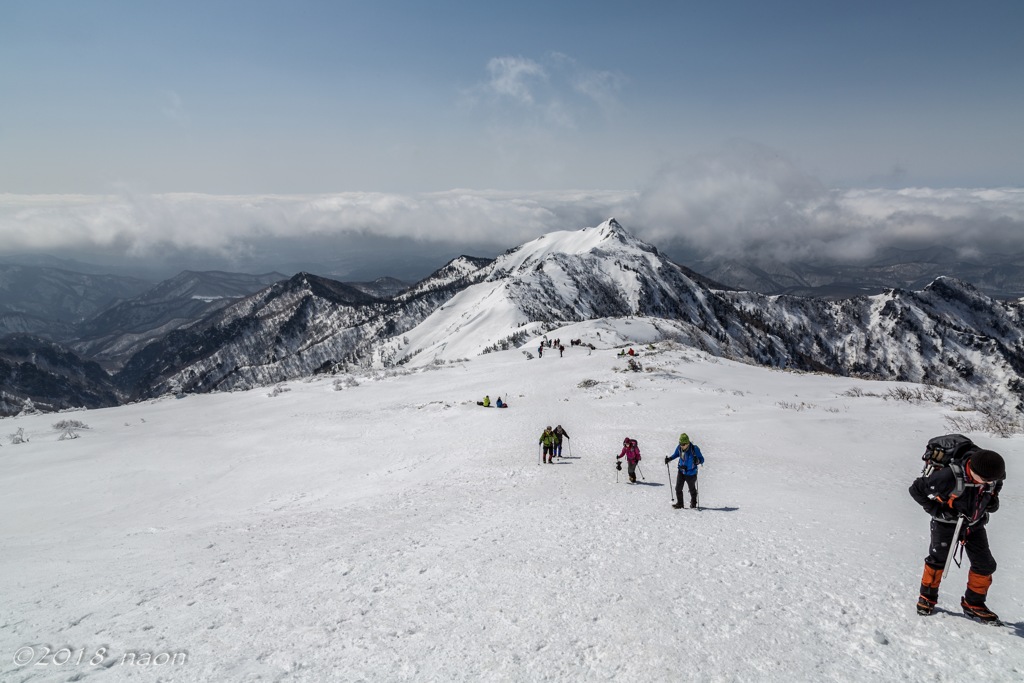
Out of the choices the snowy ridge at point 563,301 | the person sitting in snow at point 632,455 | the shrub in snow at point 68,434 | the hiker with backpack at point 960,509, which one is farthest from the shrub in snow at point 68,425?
the snowy ridge at point 563,301

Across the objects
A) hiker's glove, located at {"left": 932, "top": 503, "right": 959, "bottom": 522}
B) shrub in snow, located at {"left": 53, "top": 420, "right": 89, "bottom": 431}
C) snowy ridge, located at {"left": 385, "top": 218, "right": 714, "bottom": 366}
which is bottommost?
shrub in snow, located at {"left": 53, "top": 420, "right": 89, "bottom": 431}

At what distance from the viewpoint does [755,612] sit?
21.6 feet

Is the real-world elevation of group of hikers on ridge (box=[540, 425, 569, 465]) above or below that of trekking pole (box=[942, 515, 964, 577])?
below

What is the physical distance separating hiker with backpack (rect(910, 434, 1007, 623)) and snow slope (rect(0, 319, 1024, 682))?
333 mm

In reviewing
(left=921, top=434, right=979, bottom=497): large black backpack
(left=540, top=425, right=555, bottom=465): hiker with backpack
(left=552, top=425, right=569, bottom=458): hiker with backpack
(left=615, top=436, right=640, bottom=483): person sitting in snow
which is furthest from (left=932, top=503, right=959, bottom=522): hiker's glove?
(left=540, top=425, right=555, bottom=465): hiker with backpack

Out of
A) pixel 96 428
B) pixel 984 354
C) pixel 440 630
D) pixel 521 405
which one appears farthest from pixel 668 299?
pixel 440 630

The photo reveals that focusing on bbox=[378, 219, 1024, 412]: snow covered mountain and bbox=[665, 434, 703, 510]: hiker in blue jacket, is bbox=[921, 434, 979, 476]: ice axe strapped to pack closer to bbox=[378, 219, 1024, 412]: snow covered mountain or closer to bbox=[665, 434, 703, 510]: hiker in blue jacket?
bbox=[665, 434, 703, 510]: hiker in blue jacket

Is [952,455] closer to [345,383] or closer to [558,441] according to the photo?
[558,441]

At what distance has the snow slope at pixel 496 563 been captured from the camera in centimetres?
575

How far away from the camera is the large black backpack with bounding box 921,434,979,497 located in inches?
235

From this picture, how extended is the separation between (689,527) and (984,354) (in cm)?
20187

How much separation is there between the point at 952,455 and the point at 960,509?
62cm

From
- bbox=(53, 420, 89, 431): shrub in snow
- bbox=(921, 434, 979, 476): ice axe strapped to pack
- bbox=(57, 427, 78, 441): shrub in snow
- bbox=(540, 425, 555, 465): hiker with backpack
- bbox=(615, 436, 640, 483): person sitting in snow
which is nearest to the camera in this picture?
bbox=(921, 434, 979, 476): ice axe strapped to pack

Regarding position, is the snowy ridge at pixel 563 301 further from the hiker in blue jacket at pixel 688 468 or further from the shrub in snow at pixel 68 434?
the hiker in blue jacket at pixel 688 468
